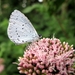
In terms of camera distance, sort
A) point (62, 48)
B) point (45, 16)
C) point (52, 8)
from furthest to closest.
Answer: point (45, 16), point (52, 8), point (62, 48)

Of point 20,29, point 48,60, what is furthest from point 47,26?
point 48,60

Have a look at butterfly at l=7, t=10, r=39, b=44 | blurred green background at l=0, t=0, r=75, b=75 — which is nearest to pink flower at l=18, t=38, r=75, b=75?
butterfly at l=7, t=10, r=39, b=44

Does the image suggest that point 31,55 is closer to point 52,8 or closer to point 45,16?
point 52,8

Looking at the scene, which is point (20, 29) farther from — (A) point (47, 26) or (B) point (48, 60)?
(A) point (47, 26)

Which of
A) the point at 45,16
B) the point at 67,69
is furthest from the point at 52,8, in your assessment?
the point at 67,69

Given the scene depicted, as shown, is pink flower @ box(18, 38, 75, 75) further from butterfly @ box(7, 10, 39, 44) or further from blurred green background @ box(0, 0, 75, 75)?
blurred green background @ box(0, 0, 75, 75)
